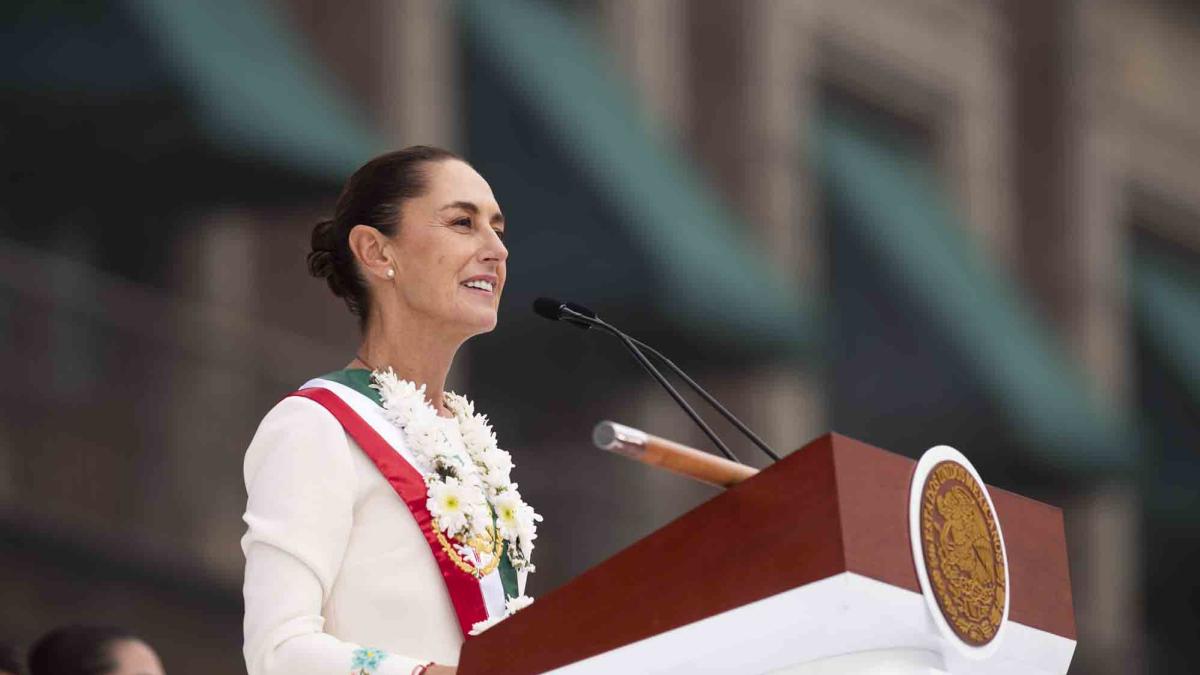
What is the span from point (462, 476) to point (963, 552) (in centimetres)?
75

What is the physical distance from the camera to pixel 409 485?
6.89 feet

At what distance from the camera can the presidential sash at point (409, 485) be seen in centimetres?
207

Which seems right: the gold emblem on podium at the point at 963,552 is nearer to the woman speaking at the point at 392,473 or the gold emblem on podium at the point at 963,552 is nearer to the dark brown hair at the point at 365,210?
the woman speaking at the point at 392,473

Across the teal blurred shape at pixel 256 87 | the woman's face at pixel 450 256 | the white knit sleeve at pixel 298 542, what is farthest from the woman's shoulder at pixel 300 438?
the teal blurred shape at pixel 256 87

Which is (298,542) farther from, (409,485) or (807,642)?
(807,642)

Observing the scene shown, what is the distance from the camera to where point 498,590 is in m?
2.14

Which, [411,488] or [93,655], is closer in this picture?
[411,488]

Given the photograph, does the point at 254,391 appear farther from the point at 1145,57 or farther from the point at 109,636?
the point at 1145,57

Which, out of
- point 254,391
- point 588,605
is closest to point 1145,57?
point 254,391

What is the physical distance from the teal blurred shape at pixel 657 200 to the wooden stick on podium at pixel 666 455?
3644 mm

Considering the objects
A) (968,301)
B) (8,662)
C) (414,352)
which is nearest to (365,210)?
(414,352)

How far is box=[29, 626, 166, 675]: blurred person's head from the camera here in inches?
135

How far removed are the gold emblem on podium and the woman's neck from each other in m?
0.83

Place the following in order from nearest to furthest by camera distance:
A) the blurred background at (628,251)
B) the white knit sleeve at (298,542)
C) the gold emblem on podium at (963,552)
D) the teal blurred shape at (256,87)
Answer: the gold emblem on podium at (963,552), the white knit sleeve at (298,542), the blurred background at (628,251), the teal blurred shape at (256,87)
